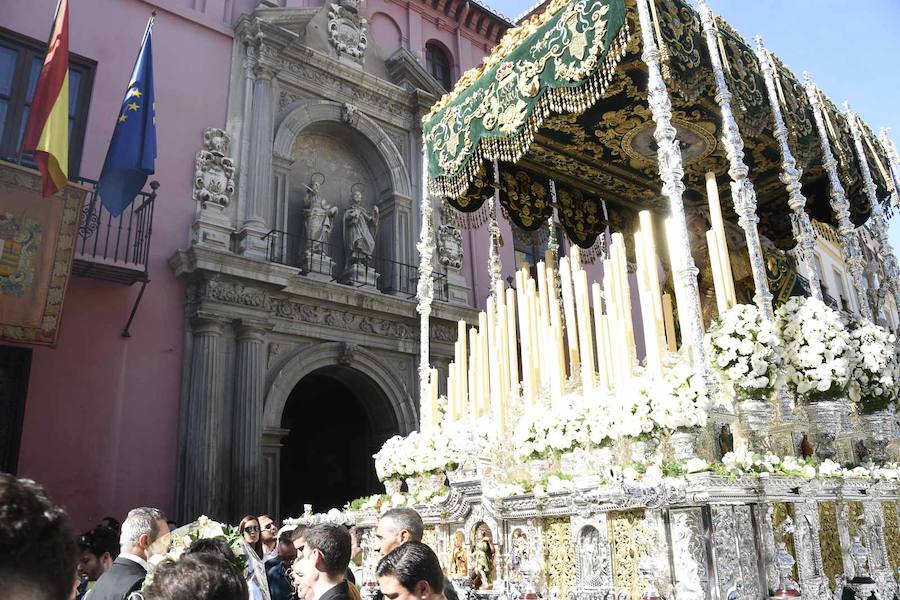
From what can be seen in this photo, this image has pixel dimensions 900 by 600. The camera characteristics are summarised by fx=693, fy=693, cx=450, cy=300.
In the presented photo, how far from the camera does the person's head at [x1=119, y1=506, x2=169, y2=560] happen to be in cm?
309

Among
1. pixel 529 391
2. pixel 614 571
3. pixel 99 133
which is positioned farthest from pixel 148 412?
pixel 614 571

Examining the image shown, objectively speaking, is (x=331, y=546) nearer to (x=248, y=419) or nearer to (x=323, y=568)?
(x=323, y=568)

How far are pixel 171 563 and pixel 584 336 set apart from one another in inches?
191

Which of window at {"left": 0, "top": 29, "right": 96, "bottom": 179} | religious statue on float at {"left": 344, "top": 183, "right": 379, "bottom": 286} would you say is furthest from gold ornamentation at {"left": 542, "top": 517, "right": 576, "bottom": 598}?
window at {"left": 0, "top": 29, "right": 96, "bottom": 179}

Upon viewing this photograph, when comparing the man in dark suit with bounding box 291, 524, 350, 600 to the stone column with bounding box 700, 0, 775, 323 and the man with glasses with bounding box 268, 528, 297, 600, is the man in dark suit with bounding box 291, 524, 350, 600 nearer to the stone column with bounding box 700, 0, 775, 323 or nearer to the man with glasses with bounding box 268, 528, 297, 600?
the man with glasses with bounding box 268, 528, 297, 600

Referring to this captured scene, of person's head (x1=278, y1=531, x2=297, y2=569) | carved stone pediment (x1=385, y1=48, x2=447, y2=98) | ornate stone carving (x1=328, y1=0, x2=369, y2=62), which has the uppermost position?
ornate stone carving (x1=328, y1=0, x2=369, y2=62)

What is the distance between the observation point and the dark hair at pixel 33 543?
3.47 ft

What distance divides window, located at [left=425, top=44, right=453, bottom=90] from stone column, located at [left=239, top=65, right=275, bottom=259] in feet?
14.3

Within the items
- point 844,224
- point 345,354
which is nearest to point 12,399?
point 345,354

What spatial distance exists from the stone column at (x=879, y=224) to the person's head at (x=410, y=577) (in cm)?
698

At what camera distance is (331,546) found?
2789mm

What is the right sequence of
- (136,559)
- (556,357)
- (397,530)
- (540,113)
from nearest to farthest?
(136,559) < (397,530) < (556,357) < (540,113)

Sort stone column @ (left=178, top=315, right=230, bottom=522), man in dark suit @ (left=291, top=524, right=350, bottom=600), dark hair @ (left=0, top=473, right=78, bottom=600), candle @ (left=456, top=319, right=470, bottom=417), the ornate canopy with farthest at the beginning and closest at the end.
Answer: stone column @ (left=178, top=315, right=230, bottom=522), candle @ (left=456, top=319, right=470, bottom=417), the ornate canopy, man in dark suit @ (left=291, top=524, right=350, bottom=600), dark hair @ (left=0, top=473, right=78, bottom=600)

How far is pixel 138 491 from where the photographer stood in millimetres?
8812
